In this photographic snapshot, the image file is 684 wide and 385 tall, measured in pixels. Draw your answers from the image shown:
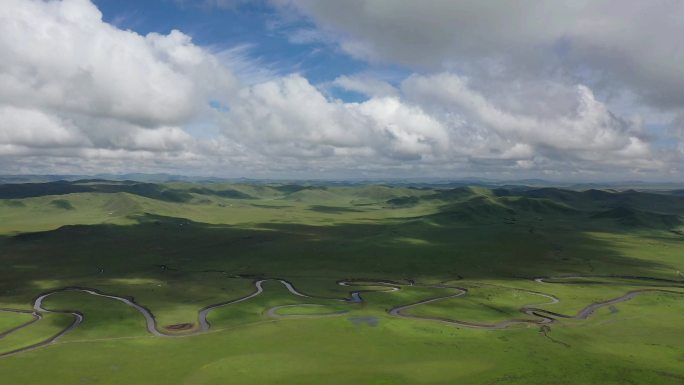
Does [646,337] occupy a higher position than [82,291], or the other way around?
[646,337]

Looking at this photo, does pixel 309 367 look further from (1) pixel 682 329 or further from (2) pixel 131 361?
(1) pixel 682 329

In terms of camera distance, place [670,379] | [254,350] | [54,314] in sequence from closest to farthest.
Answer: [670,379] < [254,350] < [54,314]

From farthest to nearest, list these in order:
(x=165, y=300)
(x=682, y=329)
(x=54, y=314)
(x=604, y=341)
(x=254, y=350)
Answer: (x=165, y=300)
(x=54, y=314)
(x=682, y=329)
(x=604, y=341)
(x=254, y=350)

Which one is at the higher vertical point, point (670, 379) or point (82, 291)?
point (670, 379)

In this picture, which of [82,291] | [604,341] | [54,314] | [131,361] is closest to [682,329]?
[604,341]

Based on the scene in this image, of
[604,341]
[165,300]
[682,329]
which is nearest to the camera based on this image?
[604,341]

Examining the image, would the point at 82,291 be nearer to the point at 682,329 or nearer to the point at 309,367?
the point at 309,367

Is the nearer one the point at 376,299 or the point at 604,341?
the point at 604,341

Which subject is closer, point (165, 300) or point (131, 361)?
point (131, 361)

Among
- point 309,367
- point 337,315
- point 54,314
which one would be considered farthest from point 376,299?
point 54,314
